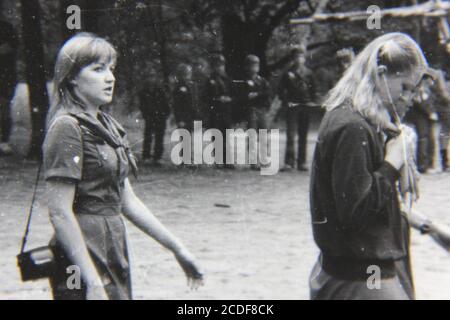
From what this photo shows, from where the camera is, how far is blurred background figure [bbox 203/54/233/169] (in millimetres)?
10555

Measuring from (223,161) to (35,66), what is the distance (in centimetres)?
267

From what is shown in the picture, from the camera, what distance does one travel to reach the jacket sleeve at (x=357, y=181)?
229 cm

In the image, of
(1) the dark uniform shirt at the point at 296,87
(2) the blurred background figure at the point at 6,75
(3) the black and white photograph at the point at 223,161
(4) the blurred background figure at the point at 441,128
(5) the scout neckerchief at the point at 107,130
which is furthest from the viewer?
(1) the dark uniform shirt at the point at 296,87

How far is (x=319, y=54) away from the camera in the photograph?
17.3 m

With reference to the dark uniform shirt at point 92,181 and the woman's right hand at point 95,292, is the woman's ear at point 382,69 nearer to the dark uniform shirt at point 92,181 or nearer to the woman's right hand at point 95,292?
the dark uniform shirt at point 92,181

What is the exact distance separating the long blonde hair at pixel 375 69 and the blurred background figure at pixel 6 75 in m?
8.22

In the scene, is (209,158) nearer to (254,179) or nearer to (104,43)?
(254,179)

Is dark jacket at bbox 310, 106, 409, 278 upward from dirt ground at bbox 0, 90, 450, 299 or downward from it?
upward

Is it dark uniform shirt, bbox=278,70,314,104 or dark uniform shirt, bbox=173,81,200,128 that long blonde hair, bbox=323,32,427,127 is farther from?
dark uniform shirt, bbox=173,81,200,128

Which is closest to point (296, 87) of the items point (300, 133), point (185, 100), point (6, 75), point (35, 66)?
point (300, 133)

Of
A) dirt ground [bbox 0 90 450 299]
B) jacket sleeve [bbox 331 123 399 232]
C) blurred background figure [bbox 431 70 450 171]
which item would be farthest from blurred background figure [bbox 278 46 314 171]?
jacket sleeve [bbox 331 123 399 232]

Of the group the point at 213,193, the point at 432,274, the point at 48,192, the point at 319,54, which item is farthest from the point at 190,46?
the point at 48,192

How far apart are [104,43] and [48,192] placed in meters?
0.48

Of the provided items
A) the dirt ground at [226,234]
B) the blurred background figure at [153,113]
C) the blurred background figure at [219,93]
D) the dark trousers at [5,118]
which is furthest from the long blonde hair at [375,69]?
the dark trousers at [5,118]
